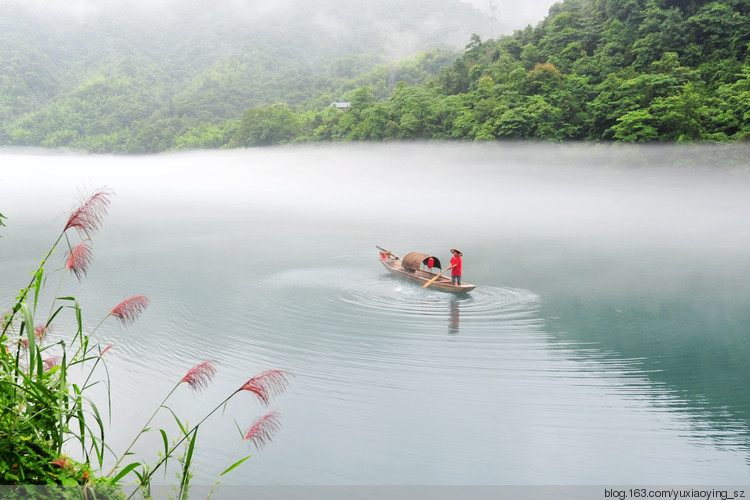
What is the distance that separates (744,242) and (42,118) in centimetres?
9499

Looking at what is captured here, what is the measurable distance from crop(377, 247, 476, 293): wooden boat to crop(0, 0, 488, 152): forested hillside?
61701 mm

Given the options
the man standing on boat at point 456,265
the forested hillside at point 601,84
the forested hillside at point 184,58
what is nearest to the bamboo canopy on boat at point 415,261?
the man standing on boat at point 456,265

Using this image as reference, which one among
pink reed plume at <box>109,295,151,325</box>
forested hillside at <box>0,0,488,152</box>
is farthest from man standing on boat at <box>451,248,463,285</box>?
forested hillside at <box>0,0,488,152</box>

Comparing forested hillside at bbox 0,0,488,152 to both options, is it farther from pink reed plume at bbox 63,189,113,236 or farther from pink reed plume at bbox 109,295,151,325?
pink reed plume at bbox 63,189,113,236

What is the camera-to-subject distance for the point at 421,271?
12.9 meters

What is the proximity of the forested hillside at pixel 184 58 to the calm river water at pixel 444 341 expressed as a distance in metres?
55.2

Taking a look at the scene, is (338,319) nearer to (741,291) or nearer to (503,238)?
(741,291)

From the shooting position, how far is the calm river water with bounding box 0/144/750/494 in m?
6.09

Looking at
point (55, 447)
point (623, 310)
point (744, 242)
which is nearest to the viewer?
point (55, 447)

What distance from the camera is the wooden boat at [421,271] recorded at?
12.0 meters

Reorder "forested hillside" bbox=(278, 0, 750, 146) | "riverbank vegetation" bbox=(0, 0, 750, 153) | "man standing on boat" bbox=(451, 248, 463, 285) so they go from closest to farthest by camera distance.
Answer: "man standing on boat" bbox=(451, 248, 463, 285)
"forested hillside" bbox=(278, 0, 750, 146)
"riverbank vegetation" bbox=(0, 0, 750, 153)

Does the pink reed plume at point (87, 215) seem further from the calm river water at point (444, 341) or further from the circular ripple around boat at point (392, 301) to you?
the circular ripple around boat at point (392, 301)

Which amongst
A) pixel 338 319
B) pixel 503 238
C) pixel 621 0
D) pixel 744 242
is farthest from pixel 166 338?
pixel 621 0

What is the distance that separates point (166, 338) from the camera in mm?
9672
